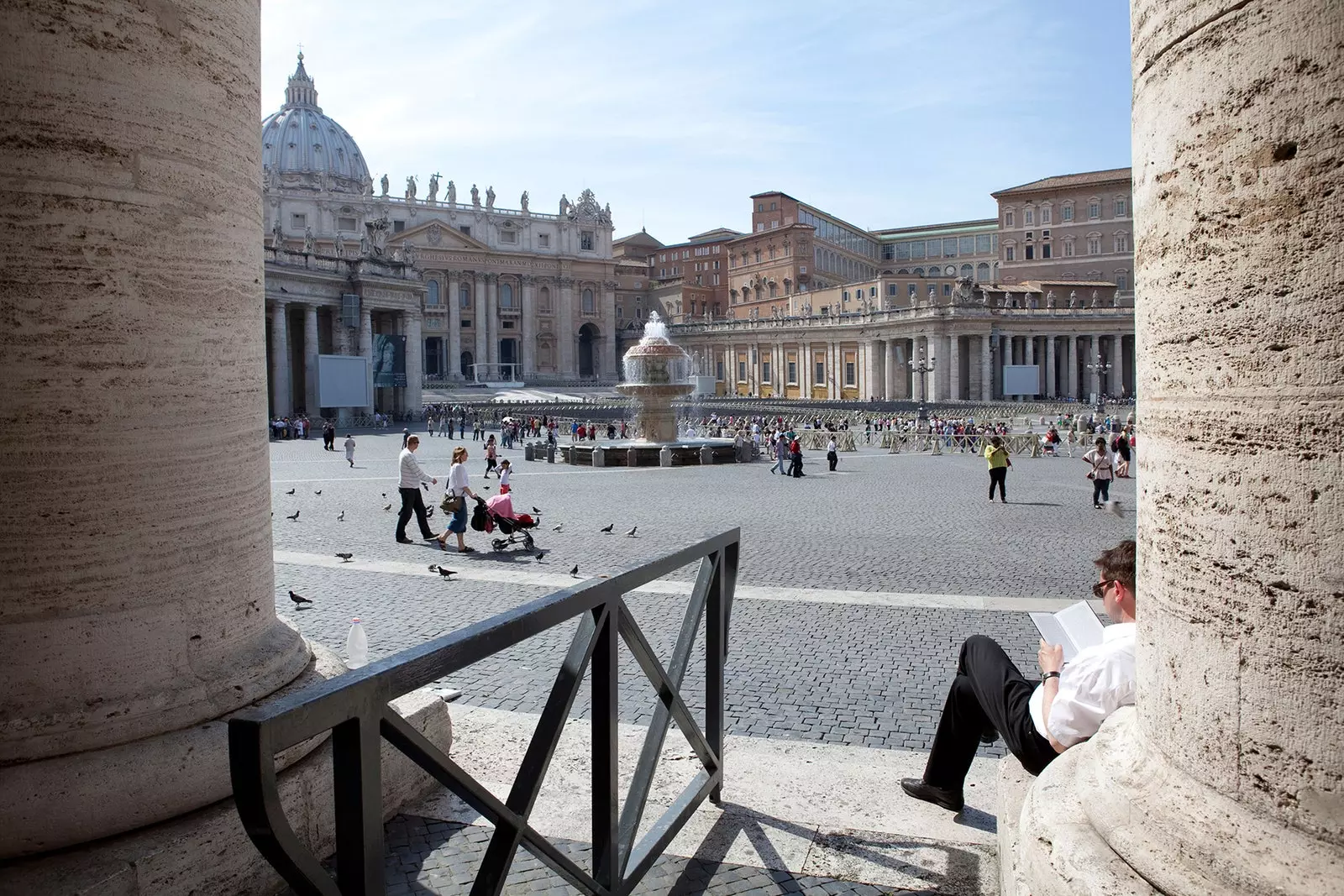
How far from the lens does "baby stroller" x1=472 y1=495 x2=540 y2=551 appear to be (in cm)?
1138

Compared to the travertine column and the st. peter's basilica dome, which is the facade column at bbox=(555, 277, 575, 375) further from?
the travertine column

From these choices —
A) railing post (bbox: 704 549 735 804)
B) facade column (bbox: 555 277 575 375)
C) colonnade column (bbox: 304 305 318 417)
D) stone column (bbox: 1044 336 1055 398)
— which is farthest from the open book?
facade column (bbox: 555 277 575 375)

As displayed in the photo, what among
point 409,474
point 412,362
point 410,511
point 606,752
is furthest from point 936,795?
point 412,362

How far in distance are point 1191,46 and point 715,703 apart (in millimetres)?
2606

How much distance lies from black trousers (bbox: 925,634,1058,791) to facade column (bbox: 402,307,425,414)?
165ft

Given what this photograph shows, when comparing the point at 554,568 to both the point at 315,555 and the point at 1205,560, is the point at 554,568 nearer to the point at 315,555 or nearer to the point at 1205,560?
the point at 315,555

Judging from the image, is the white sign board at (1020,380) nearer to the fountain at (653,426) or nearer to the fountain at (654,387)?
the fountain at (653,426)

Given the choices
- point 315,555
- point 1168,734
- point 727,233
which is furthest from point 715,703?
point 727,233

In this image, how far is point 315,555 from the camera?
1092cm

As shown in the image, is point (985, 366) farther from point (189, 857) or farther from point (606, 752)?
point (189, 857)

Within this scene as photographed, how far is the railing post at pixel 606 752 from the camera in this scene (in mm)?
2531

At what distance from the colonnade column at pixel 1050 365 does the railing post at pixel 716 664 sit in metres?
64.1

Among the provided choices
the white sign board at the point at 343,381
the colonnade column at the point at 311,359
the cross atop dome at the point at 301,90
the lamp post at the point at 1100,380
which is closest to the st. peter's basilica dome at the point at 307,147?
the cross atop dome at the point at 301,90

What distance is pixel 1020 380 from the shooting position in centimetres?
5556
